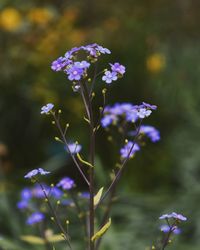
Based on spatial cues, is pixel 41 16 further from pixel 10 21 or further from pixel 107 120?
pixel 107 120

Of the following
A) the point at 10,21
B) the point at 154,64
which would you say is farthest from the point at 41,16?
the point at 154,64

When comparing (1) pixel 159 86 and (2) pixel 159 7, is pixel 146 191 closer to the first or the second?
(1) pixel 159 86

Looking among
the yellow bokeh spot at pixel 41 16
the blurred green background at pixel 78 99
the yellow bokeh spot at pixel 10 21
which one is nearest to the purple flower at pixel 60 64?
the blurred green background at pixel 78 99

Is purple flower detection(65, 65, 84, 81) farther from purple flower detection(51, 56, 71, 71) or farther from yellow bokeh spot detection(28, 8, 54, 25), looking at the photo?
yellow bokeh spot detection(28, 8, 54, 25)

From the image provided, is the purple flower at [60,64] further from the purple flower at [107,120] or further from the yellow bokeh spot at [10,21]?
the yellow bokeh spot at [10,21]

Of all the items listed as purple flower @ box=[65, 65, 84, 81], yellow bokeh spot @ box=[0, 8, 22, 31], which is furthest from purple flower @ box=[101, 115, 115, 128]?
yellow bokeh spot @ box=[0, 8, 22, 31]

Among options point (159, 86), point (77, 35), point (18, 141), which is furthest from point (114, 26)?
point (18, 141)
